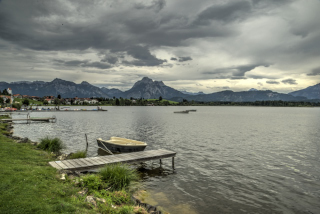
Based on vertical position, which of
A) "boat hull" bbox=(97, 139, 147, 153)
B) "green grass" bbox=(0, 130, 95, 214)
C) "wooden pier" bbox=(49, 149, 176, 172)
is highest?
"green grass" bbox=(0, 130, 95, 214)

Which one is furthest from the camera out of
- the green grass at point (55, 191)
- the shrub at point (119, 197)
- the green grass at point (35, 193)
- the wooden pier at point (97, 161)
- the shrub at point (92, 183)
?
the wooden pier at point (97, 161)

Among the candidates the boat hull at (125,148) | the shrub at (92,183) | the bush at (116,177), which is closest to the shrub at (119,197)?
the shrub at (92,183)

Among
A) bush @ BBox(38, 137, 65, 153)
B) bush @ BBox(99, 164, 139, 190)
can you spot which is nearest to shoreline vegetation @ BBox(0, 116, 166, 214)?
bush @ BBox(99, 164, 139, 190)

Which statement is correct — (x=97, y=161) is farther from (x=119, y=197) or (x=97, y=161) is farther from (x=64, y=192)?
(x=64, y=192)

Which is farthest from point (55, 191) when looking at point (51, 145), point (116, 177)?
point (51, 145)

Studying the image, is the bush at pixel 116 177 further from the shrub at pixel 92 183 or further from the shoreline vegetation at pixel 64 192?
the shrub at pixel 92 183

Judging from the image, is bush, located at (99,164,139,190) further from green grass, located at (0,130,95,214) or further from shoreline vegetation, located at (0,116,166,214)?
green grass, located at (0,130,95,214)

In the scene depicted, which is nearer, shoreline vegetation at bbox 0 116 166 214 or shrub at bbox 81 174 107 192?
shoreline vegetation at bbox 0 116 166 214

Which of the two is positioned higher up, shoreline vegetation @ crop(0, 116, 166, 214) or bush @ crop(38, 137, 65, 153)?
shoreline vegetation @ crop(0, 116, 166, 214)

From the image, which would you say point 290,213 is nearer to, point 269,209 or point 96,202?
point 269,209

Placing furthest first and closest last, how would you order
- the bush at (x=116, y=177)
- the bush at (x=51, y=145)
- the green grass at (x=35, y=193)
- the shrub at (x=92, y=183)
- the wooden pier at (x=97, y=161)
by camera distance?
1. the bush at (x=51, y=145)
2. the wooden pier at (x=97, y=161)
3. the bush at (x=116, y=177)
4. the shrub at (x=92, y=183)
5. the green grass at (x=35, y=193)

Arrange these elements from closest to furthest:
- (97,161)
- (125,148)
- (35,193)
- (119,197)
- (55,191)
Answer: (35,193) < (55,191) < (119,197) < (97,161) < (125,148)

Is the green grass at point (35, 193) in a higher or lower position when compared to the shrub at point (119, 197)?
higher

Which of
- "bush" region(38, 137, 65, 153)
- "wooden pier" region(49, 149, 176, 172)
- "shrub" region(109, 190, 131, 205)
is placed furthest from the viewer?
"bush" region(38, 137, 65, 153)
